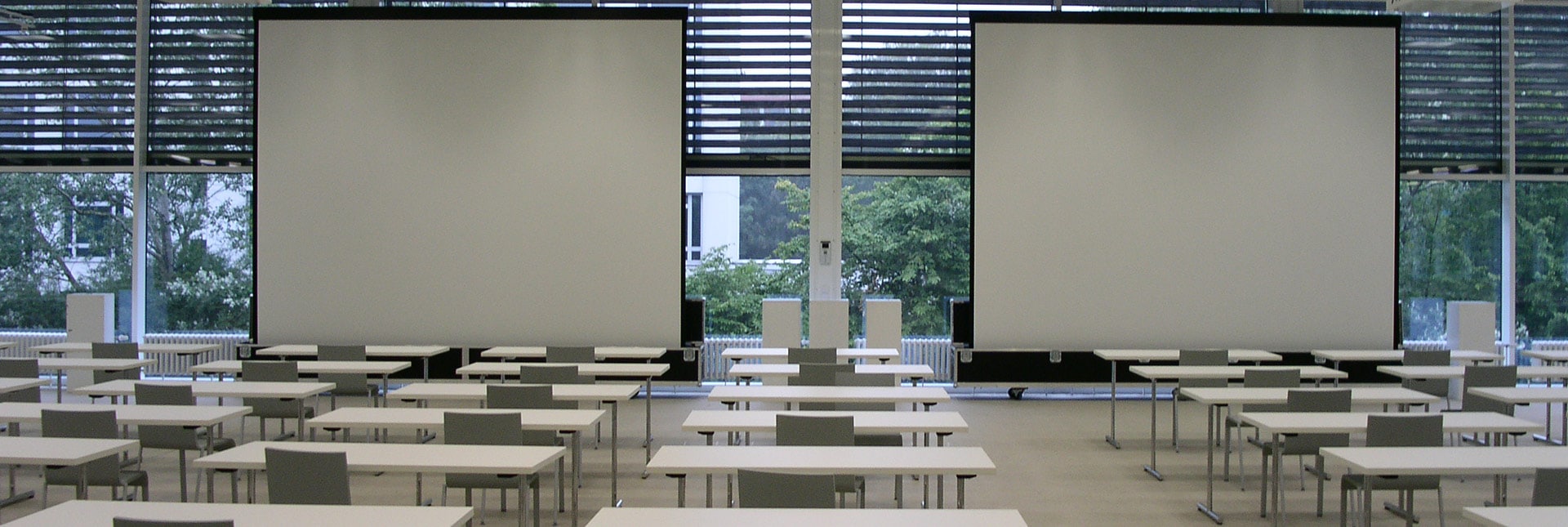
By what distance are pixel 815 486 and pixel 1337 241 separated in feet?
31.9

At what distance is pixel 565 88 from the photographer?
1138cm

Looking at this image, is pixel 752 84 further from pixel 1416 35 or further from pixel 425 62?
pixel 1416 35

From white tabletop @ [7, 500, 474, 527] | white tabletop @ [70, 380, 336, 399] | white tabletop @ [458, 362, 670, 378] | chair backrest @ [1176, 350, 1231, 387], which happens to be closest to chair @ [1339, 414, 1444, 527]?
chair backrest @ [1176, 350, 1231, 387]

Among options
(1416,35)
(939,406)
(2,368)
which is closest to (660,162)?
(939,406)

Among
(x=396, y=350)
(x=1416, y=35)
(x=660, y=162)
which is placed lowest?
(x=396, y=350)

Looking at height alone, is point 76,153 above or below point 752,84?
below

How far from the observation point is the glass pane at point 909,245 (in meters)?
11.8

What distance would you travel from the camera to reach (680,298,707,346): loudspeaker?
37.1 ft

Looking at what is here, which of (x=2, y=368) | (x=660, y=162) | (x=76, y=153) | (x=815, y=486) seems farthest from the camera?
(x=76, y=153)

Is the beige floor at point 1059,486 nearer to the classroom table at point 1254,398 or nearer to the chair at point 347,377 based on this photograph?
the classroom table at point 1254,398

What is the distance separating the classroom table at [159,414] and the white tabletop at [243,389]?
423 mm

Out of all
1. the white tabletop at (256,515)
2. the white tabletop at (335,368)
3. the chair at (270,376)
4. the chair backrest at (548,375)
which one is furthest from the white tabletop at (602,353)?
the white tabletop at (256,515)

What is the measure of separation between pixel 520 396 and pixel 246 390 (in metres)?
2.20

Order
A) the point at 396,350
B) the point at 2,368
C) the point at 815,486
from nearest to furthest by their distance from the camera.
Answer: the point at 815,486 < the point at 2,368 < the point at 396,350
